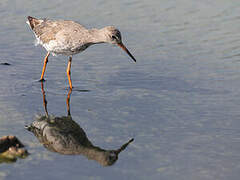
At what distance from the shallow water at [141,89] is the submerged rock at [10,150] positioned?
0.58 ft

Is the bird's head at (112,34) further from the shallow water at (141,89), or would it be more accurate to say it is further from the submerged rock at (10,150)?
the submerged rock at (10,150)

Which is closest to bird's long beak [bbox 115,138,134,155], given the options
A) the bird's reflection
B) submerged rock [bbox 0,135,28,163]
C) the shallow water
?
the bird's reflection

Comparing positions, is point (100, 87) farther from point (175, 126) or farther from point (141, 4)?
point (141, 4)

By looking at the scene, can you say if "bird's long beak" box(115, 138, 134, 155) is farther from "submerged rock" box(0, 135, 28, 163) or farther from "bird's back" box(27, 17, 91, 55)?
"bird's back" box(27, 17, 91, 55)

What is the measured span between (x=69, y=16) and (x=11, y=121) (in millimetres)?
7249

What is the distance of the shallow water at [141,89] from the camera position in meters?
7.17

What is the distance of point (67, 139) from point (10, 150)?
115 cm

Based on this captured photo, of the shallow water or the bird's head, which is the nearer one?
the shallow water

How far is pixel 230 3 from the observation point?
608 inches

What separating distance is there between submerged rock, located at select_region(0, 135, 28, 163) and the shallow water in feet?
0.58

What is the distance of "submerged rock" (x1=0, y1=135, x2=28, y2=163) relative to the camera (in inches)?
279

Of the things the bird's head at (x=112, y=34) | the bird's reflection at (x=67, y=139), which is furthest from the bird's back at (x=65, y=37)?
the bird's reflection at (x=67, y=139)

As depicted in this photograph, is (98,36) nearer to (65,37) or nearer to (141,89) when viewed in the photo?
(65,37)

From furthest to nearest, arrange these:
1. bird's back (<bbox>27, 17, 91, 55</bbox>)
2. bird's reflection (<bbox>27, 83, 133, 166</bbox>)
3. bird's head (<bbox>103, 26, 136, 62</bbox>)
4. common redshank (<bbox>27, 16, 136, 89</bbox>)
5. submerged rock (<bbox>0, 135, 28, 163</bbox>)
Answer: bird's back (<bbox>27, 17, 91, 55</bbox>)
common redshank (<bbox>27, 16, 136, 89</bbox>)
bird's head (<bbox>103, 26, 136, 62</bbox>)
bird's reflection (<bbox>27, 83, 133, 166</bbox>)
submerged rock (<bbox>0, 135, 28, 163</bbox>)
